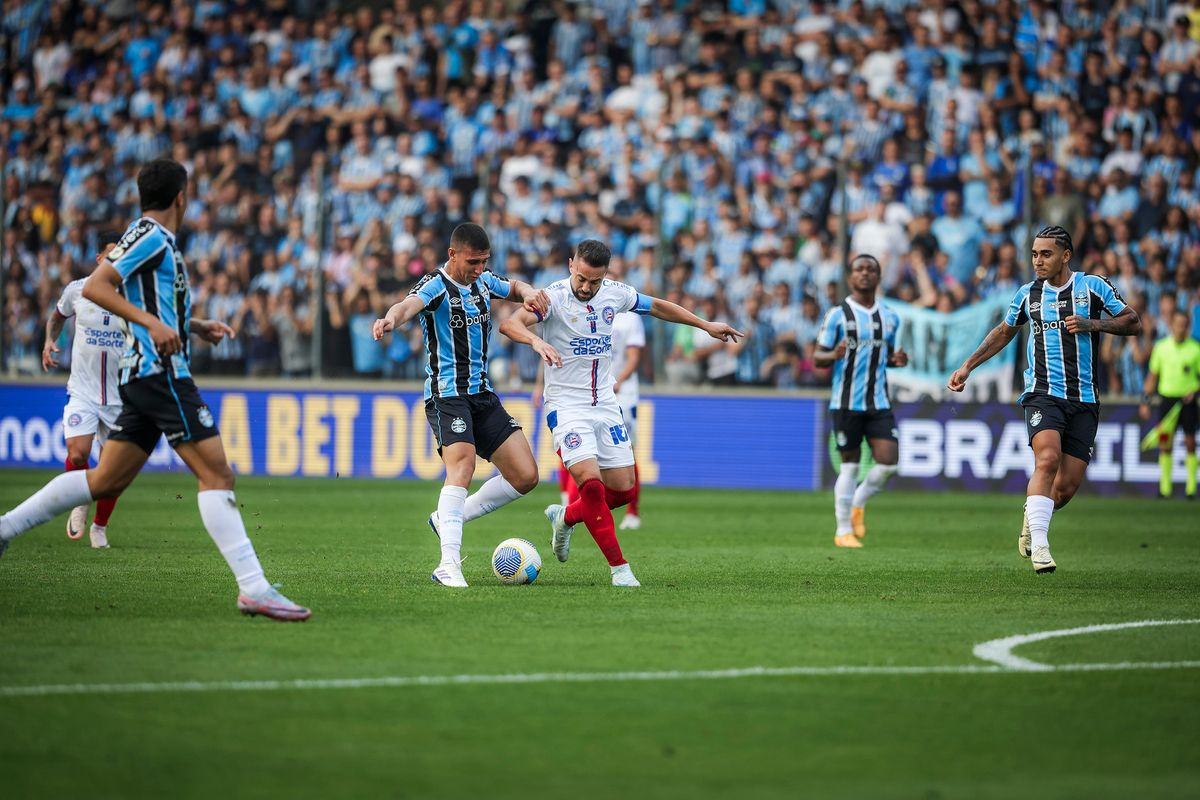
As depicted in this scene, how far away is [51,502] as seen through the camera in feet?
28.0

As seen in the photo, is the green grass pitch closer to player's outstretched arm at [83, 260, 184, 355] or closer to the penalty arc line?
the penalty arc line

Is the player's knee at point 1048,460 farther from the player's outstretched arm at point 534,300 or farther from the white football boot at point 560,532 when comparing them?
the player's outstretched arm at point 534,300

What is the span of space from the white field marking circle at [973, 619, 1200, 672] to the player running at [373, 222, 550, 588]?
3.40 metres

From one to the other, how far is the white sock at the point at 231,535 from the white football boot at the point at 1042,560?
541 cm

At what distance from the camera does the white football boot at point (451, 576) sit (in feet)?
33.7

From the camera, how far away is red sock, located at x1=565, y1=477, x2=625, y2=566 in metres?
10.3

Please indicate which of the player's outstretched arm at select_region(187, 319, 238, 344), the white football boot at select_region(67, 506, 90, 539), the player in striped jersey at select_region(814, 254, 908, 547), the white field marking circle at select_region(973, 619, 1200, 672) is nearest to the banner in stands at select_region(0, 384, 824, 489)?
the player in striped jersey at select_region(814, 254, 908, 547)

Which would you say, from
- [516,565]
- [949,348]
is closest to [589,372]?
[516,565]

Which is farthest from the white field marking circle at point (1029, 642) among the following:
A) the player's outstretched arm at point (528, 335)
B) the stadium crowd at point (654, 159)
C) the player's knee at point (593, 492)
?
the stadium crowd at point (654, 159)

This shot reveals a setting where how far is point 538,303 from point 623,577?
184cm

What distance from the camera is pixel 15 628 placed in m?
8.13

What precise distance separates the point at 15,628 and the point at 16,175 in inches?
688

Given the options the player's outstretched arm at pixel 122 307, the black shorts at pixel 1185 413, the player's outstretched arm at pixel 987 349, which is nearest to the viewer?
the player's outstretched arm at pixel 122 307

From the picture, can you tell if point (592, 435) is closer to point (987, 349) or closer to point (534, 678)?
point (987, 349)
